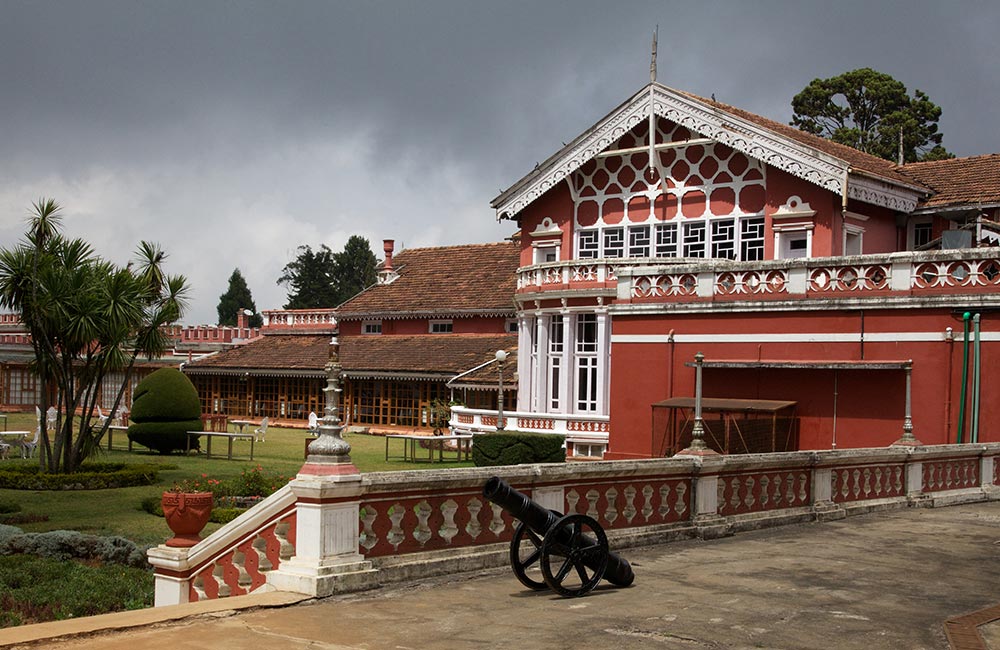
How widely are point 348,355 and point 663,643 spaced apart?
3554 cm

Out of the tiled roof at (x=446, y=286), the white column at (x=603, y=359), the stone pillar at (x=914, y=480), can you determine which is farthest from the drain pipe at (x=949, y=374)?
the tiled roof at (x=446, y=286)

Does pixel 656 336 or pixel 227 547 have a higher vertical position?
pixel 656 336

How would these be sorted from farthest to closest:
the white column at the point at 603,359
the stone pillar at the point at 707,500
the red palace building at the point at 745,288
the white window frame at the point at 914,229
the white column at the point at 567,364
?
the white column at the point at 567,364 < the white column at the point at 603,359 < the white window frame at the point at 914,229 < the red palace building at the point at 745,288 < the stone pillar at the point at 707,500

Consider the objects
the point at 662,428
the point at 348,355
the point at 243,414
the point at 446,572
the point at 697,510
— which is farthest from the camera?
the point at 243,414

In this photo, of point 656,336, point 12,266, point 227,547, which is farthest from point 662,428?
point 227,547

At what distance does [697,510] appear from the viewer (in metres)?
12.0

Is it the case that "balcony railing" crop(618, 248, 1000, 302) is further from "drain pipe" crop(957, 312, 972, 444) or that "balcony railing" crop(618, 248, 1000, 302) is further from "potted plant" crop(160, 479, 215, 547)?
"potted plant" crop(160, 479, 215, 547)

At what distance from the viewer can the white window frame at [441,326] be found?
4109 centimetres

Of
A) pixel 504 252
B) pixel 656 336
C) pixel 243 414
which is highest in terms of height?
pixel 504 252

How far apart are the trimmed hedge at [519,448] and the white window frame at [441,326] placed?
53.7 ft

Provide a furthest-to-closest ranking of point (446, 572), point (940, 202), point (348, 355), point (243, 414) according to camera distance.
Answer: point (243, 414), point (348, 355), point (940, 202), point (446, 572)

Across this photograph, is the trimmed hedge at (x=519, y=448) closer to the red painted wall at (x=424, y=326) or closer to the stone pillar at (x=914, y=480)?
the stone pillar at (x=914, y=480)

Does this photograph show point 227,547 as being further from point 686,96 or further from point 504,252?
point 504,252

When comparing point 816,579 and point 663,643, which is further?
point 816,579
